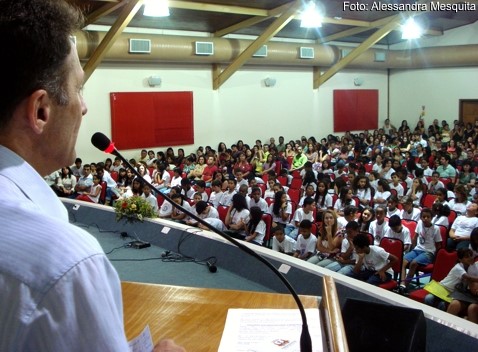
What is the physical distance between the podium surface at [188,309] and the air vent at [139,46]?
9673 mm

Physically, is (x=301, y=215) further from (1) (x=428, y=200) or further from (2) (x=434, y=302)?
(2) (x=434, y=302)

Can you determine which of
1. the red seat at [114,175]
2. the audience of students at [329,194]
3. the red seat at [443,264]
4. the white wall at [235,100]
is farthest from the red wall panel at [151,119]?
the red seat at [443,264]

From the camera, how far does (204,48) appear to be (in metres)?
12.0

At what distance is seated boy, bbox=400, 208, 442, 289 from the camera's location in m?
5.59

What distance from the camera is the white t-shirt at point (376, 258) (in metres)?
4.93

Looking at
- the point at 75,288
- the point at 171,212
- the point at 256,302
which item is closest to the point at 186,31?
the point at 171,212

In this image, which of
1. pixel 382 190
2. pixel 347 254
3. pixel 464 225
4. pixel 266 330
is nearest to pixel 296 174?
pixel 382 190

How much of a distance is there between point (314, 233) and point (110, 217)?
8.25 feet

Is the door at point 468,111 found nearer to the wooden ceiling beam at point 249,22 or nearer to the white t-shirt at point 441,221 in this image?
the wooden ceiling beam at point 249,22

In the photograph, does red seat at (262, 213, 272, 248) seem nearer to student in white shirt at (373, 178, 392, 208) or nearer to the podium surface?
student in white shirt at (373, 178, 392, 208)

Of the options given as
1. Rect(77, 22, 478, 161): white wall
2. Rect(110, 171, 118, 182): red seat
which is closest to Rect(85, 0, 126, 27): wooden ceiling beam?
Rect(77, 22, 478, 161): white wall

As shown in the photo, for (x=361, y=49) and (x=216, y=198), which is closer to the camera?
(x=216, y=198)

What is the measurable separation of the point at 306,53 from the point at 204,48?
323cm

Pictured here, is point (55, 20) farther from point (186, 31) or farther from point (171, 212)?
point (186, 31)
